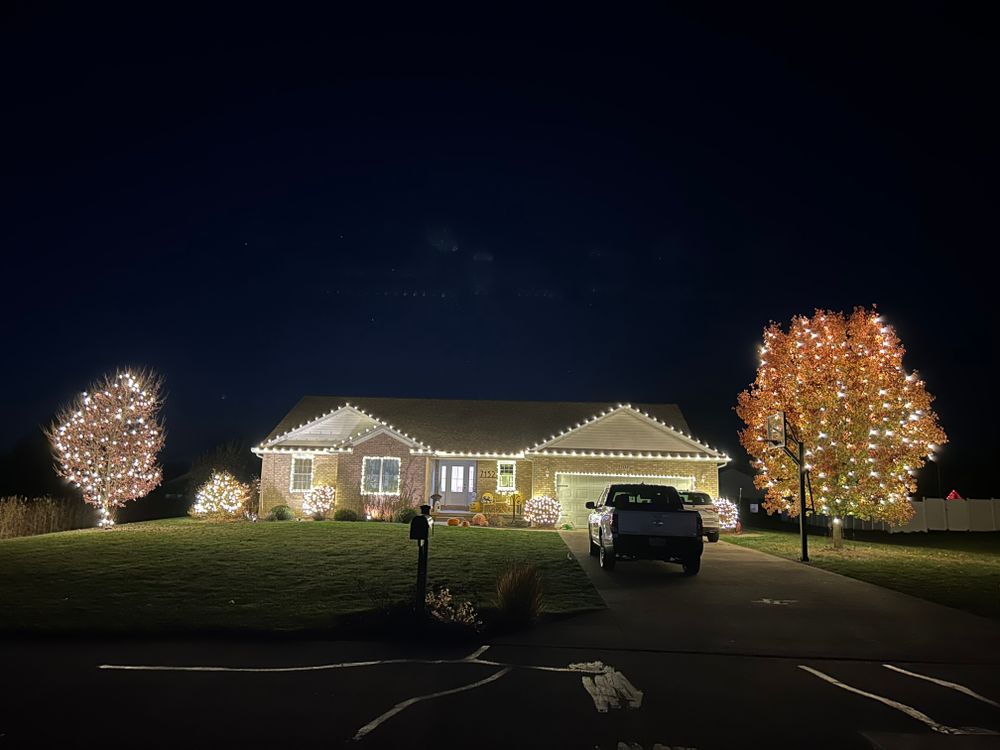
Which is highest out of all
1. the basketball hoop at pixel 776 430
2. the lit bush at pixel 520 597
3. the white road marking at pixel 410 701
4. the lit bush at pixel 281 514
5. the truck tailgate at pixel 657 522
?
the basketball hoop at pixel 776 430

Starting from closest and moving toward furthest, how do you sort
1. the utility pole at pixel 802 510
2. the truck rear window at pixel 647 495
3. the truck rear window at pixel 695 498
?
1. the truck rear window at pixel 647 495
2. the utility pole at pixel 802 510
3. the truck rear window at pixel 695 498

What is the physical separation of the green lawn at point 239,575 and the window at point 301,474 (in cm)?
805

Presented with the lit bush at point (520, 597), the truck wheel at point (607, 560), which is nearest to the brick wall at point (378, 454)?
the truck wheel at point (607, 560)

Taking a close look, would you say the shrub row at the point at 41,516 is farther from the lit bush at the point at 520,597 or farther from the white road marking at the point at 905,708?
the white road marking at the point at 905,708

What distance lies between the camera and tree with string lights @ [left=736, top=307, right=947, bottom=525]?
1953cm

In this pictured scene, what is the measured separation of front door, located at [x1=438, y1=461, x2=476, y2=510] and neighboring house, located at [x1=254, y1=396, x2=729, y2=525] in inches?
1.8

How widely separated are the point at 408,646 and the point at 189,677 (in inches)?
91.1

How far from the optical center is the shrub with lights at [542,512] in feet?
85.9

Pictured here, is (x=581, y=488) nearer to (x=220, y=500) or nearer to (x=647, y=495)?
(x=647, y=495)

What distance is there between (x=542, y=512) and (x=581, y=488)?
106 inches

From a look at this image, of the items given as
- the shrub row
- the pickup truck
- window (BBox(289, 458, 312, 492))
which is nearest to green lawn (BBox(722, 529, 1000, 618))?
the pickup truck

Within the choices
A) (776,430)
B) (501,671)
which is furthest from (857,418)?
(501,671)

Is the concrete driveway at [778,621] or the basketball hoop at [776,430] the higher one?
the basketball hoop at [776,430]

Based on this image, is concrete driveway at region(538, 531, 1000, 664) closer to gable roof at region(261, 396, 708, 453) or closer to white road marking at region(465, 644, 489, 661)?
white road marking at region(465, 644, 489, 661)
